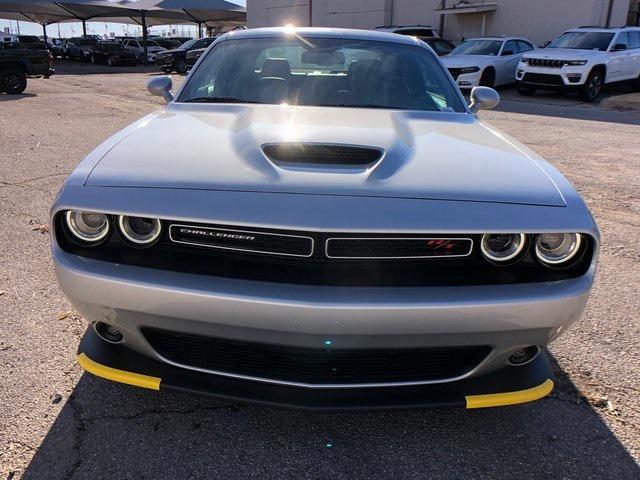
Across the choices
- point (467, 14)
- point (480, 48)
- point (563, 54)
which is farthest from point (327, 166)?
point (467, 14)

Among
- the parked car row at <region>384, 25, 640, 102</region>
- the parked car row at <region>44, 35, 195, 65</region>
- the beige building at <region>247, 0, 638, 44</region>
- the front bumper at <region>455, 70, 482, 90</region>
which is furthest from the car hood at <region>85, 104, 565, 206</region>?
the parked car row at <region>44, 35, 195, 65</region>

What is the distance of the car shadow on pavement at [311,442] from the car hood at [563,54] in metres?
14.0

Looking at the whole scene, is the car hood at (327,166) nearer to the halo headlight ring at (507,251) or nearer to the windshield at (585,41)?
the halo headlight ring at (507,251)

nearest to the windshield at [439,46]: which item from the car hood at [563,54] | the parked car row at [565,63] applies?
the parked car row at [565,63]

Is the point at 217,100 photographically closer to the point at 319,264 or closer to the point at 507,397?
the point at 319,264

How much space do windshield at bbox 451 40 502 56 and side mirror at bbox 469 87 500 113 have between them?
1395 cm

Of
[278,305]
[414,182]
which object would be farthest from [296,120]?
[278,305]

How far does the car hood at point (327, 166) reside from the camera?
191 cm

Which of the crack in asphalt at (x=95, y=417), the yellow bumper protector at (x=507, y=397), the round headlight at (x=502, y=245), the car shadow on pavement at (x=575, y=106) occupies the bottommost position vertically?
the car shadow on pavement at (x=575, y=106)

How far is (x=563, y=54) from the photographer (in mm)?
14445

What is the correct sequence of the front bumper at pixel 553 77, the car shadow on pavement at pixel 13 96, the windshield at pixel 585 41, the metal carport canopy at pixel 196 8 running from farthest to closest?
the metal carport canopy at pixel 196 8, the windshield at pixel 585 41, the front bumper at pixel 553 77, the car shadow on pavement at pixel 13 96

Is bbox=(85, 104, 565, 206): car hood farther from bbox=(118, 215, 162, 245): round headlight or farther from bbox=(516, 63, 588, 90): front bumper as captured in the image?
bbox=(516, 63, 588, 90): front bumper

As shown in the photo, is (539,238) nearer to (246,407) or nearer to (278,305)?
(278,305)

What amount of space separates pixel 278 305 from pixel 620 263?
10.7 ft
